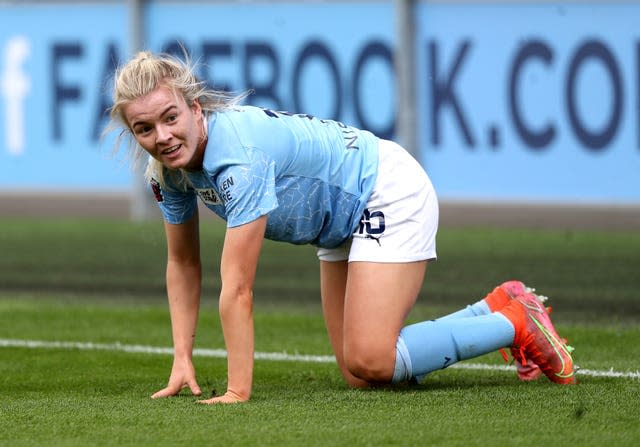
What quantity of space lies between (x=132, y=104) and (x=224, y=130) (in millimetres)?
343

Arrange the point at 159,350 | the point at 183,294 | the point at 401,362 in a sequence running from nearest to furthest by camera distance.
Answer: the point at 401,362 < the point at 183,294 < the point at 159,350

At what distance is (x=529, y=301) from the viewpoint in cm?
606

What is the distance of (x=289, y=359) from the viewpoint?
716 cm

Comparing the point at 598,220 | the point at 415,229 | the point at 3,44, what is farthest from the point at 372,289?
the point at 3,44

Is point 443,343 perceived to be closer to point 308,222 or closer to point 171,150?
point 308,222

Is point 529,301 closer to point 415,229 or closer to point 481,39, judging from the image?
point 415,229

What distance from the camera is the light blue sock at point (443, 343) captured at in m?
5.83

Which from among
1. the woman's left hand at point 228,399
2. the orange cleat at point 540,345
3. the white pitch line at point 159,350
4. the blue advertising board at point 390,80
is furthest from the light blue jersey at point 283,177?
the blue advertising board at point 390,80

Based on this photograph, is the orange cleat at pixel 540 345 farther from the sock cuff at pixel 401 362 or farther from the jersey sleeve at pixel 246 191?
the jersey sleeve at pixel 246 191

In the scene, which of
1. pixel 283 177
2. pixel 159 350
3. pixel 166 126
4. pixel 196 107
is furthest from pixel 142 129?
pixel 159 350

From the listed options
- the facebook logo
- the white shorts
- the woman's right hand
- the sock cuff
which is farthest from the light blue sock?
the facebook logo

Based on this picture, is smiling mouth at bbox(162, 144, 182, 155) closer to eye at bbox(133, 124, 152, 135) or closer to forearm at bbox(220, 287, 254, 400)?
eye at bbox(133, 124, 152, 135)

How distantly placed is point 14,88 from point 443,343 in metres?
11.8

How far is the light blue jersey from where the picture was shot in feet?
17.4
